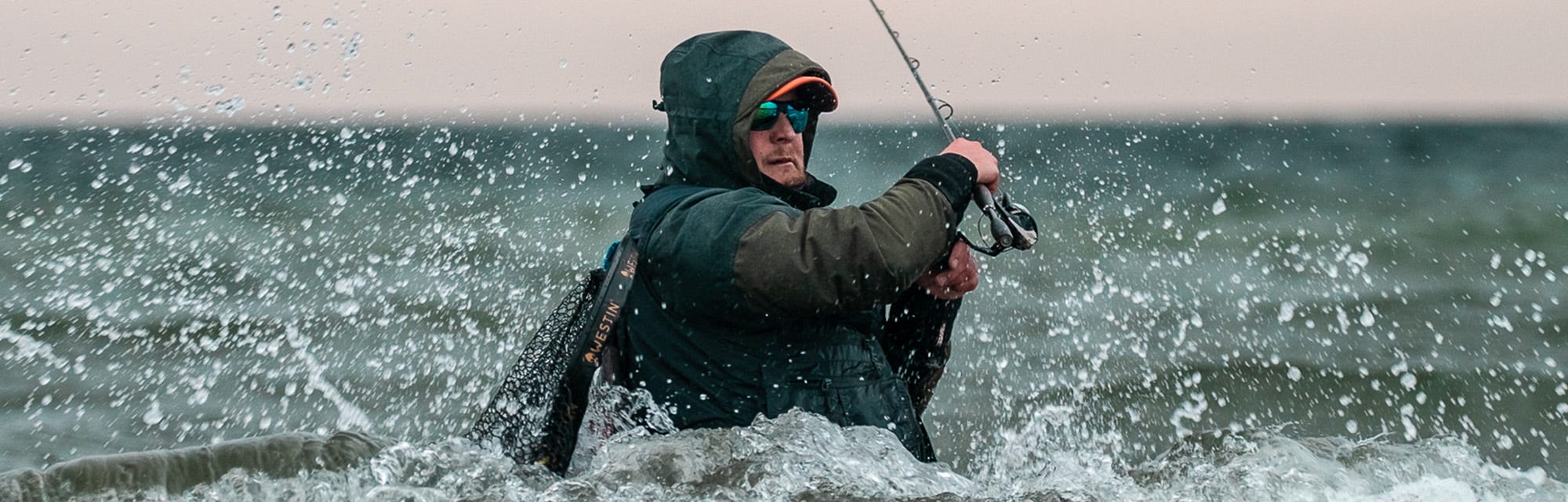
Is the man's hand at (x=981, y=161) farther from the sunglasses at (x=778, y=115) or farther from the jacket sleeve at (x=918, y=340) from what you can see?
the jacket sleeve at (x=918, y=340)

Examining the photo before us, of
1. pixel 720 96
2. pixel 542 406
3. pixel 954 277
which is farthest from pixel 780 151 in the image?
pixel 542 406

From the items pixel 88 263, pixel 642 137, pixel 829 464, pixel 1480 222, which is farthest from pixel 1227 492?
pixel 642 137

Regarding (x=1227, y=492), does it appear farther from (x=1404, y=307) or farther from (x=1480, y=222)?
(x=1480, y=222)

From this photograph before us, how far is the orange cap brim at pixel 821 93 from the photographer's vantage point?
338cm

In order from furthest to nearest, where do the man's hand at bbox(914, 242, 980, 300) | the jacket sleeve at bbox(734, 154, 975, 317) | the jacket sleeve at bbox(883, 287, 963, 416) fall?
the jacket sleeve at bbox(883, 287, 963, 416), the man's hand at bbox(914, 242, 980, 300), the jacket sleeve at bbox(734, 154, 975, 317)

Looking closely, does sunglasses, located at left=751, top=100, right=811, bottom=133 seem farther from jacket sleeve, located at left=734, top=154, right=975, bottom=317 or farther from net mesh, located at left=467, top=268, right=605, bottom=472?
net mesh, located at left=467, top=268, right=605, bottom=472

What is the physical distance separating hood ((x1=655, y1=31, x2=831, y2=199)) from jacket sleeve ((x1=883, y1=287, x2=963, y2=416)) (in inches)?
28.0

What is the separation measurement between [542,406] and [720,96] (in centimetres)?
80

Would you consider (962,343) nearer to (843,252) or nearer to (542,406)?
(542,406)

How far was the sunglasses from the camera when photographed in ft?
11.1

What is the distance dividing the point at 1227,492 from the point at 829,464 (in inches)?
37.5

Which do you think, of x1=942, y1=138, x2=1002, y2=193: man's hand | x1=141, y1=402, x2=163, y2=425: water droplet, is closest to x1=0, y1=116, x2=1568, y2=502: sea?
x1=141, y1=402, x2=163, y2=425: water droplet

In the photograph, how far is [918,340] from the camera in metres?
4.09

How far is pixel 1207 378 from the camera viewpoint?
927cm
